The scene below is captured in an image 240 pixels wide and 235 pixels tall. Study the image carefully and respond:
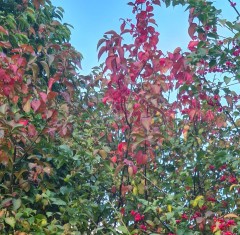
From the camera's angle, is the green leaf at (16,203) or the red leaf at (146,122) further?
the green leaf at (16,203)

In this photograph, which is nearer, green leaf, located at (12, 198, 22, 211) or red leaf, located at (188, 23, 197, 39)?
green leaf, located at (12, 198, 22, 211)

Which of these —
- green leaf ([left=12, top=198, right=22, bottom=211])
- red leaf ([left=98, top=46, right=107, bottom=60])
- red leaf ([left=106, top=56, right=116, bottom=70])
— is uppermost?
red leaf ([left=98, top=46, right=107, bottom=60])

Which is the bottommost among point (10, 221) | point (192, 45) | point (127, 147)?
point (10, 221)

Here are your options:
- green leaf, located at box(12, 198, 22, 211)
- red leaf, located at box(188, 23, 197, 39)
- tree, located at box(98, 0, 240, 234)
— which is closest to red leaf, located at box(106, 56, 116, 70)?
tree, located at box(98, 0, 240, 234)

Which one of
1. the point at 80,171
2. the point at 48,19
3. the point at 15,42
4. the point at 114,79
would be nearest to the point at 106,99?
the point at 114,79

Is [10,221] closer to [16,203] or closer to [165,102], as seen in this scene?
[16,203]

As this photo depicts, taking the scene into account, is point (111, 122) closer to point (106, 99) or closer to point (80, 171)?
point (80, 171)

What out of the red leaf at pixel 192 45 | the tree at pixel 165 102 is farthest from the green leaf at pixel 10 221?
the red leaf at pixel 192 45

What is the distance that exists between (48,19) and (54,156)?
2775 millimetres

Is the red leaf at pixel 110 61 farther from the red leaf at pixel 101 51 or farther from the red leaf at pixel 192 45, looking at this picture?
the red leaf at pixel 192 45

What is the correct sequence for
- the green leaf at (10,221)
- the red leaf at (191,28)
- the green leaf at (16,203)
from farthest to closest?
the red leaf at (191,28)
the green leaf at (16,203)
the green leaf at (10,221)

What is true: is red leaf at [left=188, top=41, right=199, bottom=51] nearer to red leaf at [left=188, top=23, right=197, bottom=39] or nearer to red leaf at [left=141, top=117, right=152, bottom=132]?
red leaf at [left=188, top=23, right=197, bottom=39]

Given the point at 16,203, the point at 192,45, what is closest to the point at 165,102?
the point at 192,45

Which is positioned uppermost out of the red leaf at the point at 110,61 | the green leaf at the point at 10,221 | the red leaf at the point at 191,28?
the red leaf at the point at 191,28
